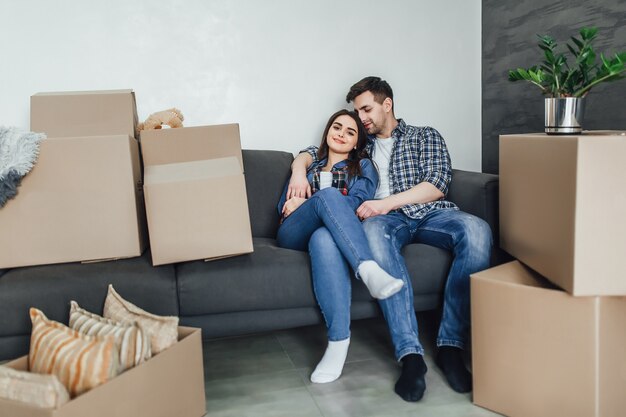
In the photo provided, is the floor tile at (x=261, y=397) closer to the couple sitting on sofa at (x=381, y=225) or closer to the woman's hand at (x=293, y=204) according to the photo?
the couple sitting on sofa at (x=381, y=225)

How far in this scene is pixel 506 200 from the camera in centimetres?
190

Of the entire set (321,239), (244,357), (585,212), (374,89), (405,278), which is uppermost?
(374,89)

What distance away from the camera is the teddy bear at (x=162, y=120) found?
2.29 m

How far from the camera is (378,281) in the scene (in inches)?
67.9

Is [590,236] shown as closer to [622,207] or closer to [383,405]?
[622,207]

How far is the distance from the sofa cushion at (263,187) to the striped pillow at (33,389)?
1.26 meters

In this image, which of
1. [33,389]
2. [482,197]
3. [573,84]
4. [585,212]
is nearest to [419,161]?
[482,197]

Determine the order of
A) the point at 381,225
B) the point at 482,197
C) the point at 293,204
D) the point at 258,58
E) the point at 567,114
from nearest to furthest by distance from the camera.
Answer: the point at 567,114, the point at 381,225, the point at 482,197, the point at 293,204, the point at 258,58

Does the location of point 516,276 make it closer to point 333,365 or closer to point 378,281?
point 378,281

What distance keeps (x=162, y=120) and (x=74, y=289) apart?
2.77ft

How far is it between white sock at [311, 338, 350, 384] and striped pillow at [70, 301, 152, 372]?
2.06 feet

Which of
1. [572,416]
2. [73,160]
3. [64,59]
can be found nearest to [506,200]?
[572,416]

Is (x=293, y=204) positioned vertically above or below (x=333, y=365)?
above

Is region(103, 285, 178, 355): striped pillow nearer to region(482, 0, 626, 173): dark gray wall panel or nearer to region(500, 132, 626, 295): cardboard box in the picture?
region(500, 132, 626, 295): cardboard box
